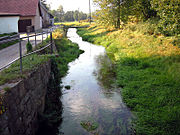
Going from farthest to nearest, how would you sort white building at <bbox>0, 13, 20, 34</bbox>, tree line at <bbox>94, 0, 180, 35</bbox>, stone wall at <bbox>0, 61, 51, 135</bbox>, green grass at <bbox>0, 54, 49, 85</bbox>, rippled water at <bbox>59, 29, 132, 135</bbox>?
white building at <bbox>0, 13, 20, 34</bbox>, tree line at <bbox>94, 0, 180, 35</bbox>, rippled water at <bbox>59, 29, 132, 135</bbox>, green grass at <bbox>0, 54, 49, 85</bbox>, stone wall at <bbox>0, 61, 51, 135</bbox>

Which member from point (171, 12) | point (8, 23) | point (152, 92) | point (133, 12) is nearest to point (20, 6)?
point (8, 23)

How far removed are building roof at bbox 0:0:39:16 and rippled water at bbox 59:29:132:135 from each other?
64.7 feet

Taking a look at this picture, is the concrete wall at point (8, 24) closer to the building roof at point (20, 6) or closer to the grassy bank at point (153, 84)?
the building roof at point (20, 6)

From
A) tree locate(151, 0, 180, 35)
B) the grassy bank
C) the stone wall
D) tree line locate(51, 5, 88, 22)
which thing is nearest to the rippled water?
the grassy bank

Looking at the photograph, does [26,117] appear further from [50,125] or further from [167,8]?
[167,8]

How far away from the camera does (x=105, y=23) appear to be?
3197 centimetres

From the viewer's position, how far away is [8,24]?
65.5ft

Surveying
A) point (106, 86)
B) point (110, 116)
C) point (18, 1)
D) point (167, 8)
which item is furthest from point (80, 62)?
point (18, 1)

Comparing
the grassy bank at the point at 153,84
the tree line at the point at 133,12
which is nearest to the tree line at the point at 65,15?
the tree line at the point at 133,12

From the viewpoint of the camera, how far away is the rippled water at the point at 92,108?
6.65 metres

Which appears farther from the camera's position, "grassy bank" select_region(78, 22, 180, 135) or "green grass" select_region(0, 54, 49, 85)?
"grassy bank" select_region(78, 22, 180, 135)

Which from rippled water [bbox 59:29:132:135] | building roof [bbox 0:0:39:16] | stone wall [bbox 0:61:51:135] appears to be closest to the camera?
stone wall [bbox 0:61:51:135]

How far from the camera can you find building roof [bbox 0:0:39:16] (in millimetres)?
27780

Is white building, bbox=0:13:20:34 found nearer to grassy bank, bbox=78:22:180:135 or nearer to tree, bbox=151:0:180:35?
grassy bank, bbox=78:22:180:135
